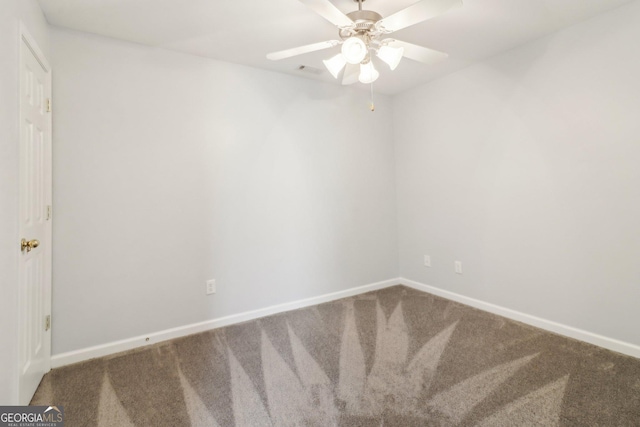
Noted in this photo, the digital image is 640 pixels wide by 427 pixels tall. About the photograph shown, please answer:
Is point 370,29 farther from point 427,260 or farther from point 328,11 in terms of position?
point 427,260

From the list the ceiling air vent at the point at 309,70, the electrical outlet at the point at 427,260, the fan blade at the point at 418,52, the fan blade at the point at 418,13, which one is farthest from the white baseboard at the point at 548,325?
the ceiling air vent at the point at 309,70

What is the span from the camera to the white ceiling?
1933 mm

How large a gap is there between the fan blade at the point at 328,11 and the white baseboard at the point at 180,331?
2408mm

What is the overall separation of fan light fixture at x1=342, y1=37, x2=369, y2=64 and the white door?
1.66 meters

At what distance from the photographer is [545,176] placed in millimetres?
2416

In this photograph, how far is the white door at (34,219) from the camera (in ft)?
5.11

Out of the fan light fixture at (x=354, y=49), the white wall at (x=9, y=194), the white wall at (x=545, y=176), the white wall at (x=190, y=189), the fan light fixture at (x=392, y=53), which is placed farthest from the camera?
the white wall at (x=190, y=189)

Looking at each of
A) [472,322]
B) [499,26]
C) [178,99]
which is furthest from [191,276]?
[499,26]

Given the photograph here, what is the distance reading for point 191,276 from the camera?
2555 millimetres

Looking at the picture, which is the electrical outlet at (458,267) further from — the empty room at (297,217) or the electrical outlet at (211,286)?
the electrical outlet at (211,286)

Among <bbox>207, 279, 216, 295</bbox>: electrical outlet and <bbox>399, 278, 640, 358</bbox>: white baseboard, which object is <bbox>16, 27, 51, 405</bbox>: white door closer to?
<bbox>207, 279, 216, 295</bbox>: electrical outlet

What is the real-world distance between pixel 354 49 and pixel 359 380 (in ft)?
6.21

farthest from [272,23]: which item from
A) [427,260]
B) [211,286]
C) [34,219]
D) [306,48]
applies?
[427,260]

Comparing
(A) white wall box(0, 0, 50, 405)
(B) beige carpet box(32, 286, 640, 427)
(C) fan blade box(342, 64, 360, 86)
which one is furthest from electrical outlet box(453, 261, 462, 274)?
(A) white wall box(0, 0, 50, 405)
